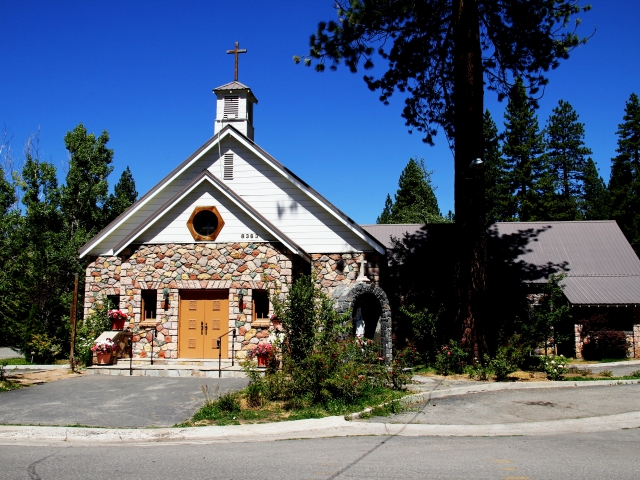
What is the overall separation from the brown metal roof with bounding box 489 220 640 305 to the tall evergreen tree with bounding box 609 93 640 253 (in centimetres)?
1873

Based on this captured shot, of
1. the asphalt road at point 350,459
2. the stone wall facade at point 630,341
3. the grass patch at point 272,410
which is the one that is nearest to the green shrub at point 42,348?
the grass patch at point 272,410

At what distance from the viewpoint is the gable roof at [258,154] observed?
1828 cm

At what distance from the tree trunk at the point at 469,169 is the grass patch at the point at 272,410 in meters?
5.64

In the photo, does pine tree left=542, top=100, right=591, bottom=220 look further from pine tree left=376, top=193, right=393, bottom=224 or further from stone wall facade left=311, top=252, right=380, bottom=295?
stone wall facade left=311, top=252, right=380, bottom=295

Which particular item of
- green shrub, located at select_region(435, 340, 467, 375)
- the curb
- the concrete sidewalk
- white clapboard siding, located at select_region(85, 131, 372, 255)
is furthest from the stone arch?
the curb

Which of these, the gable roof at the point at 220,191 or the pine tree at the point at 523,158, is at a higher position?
the pine tree at the point at 523,158

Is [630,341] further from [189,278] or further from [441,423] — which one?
[189,278]

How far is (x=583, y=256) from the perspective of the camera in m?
23.8

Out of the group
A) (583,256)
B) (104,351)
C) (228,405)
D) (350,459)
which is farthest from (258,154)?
(583,256)

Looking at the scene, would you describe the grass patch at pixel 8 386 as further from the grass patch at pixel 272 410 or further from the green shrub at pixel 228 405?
the green shrub at pixel 228 405

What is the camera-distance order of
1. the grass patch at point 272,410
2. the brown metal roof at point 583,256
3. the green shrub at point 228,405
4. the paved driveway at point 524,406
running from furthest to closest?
the brown metal roof at point 583,256 → the green shrub at point 228,405 → the paved driveway at point 524,406 → the grass patch at point 272,410

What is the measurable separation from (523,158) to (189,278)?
38.2 m

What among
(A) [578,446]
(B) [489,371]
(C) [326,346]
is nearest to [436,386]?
(B) [489,371]

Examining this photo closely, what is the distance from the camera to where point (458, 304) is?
15.5 metres
